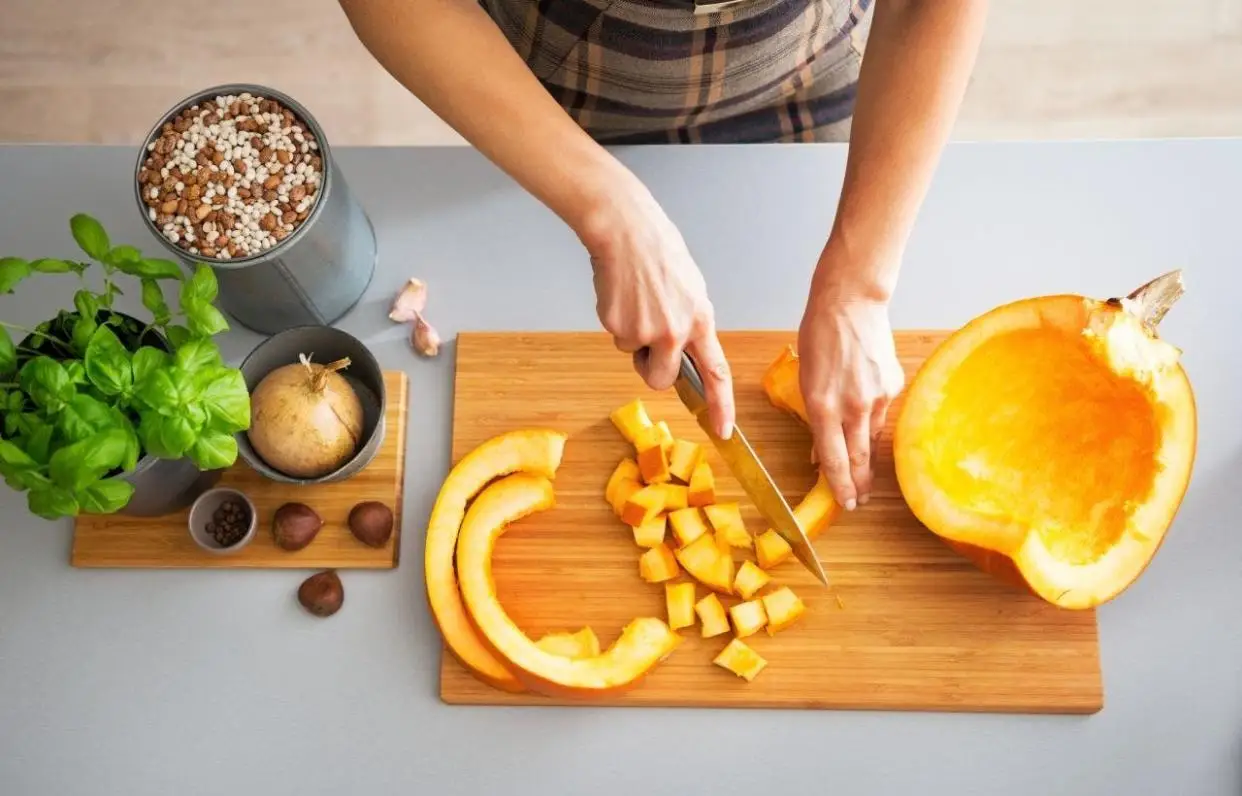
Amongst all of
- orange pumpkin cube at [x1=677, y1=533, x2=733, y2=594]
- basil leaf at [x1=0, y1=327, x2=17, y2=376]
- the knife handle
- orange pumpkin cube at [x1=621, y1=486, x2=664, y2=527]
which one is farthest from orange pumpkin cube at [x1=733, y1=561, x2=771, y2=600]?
basil leaf at [x1=0, y1=327, x2=17, y2=376]

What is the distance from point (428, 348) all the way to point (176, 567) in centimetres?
39

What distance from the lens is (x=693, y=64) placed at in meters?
1.36

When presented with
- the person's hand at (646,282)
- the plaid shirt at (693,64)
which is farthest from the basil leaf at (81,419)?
the plaid shirt at (693,64)

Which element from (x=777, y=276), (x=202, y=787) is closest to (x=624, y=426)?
(x=777, y=276)

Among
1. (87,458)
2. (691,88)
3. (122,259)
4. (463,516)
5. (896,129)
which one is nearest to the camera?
(87,458)

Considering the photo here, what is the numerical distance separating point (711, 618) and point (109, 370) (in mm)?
682

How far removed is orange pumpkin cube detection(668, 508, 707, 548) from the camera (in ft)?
4.14

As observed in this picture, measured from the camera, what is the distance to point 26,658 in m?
1.28

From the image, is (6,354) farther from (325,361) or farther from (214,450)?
(325,361)

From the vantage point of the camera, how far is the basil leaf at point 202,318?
3.36 feet

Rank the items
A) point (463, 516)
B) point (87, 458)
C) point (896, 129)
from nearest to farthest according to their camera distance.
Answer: point (87, 458), point (896, 129), point (463, 516)

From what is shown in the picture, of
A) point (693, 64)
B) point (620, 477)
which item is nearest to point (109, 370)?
point (620, 477)

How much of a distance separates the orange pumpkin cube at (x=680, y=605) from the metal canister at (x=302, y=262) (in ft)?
1.77

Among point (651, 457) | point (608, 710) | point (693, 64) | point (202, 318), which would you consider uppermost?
point (693, 64)
